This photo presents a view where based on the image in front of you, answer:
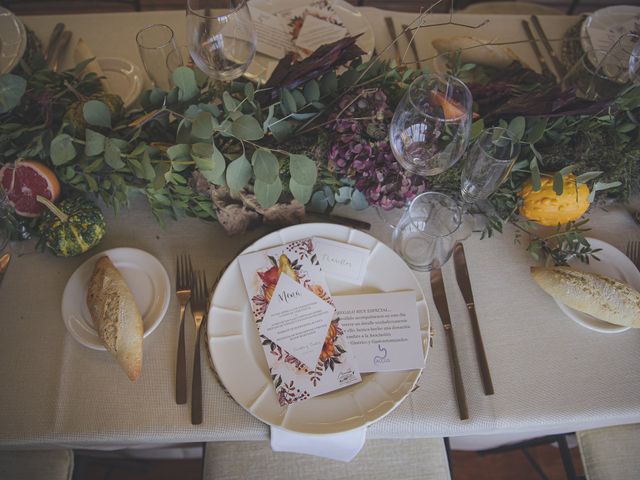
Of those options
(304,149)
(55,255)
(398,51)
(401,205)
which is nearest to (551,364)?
(401,205)

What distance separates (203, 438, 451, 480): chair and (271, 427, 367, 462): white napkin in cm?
27

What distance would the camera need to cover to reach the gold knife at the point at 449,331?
797 mm

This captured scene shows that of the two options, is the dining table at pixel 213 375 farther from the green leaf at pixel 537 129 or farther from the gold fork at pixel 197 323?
the green leaf at pixel 537 129

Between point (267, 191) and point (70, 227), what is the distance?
1.36 ft

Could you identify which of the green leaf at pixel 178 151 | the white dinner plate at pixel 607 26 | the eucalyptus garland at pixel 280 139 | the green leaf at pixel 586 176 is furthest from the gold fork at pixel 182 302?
the white dinner plate at pixel 607 26

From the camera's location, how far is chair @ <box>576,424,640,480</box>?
3.47 ft

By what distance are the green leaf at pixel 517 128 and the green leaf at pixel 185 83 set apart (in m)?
0.62

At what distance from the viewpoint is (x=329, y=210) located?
0.99 m

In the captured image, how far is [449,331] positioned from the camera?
86cm

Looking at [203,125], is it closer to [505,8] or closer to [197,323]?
[197,323]

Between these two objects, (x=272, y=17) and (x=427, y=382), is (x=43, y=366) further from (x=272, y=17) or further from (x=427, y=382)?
(x=272, y=17)

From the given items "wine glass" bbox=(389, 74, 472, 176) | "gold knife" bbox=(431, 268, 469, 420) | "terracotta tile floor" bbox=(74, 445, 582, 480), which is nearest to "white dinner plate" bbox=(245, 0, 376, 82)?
"wine glass" bbox=(389, 74, 472, 176)

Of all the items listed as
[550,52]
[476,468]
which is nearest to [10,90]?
[550,52]

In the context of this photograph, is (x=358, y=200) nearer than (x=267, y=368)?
A: No
